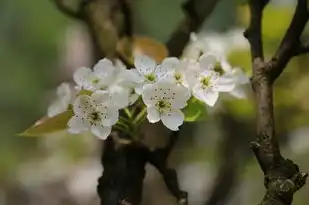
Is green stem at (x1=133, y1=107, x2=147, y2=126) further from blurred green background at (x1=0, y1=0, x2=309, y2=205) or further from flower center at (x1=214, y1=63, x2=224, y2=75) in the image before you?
blurred green background at (x1=0, y1=0, x2=309, y2=205)

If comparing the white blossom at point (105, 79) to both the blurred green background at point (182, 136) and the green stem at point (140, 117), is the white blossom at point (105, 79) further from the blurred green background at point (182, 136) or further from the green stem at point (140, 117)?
the blurred green background at point (182, 136)

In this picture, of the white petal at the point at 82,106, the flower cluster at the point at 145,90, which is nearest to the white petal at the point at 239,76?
the flower cluster at the point at 145,90

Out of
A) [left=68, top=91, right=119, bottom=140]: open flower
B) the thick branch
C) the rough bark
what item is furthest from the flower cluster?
the rough bark

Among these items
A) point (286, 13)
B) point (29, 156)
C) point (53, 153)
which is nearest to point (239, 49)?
point (286, 13)

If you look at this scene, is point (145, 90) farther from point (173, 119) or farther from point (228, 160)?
point (228, 160)

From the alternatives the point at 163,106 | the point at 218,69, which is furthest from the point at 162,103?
the point at 218,69

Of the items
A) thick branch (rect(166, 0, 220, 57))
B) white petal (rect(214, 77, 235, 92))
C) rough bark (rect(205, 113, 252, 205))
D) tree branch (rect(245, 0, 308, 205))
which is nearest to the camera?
tree branch (rect(245, 0, 308, 205))
